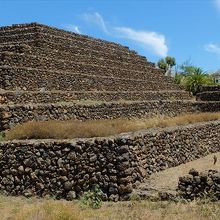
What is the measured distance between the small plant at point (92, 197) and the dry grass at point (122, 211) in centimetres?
22

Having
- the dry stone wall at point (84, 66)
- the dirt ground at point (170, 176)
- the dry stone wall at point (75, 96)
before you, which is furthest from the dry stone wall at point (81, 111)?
the dirt ground at point (170, 176)

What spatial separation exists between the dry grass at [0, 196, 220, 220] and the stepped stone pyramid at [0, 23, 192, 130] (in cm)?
593

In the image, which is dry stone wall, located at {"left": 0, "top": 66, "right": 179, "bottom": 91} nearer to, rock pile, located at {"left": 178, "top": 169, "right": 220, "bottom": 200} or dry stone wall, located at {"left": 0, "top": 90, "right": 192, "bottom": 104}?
dry stone wall, located at {"left": 0, "top": 90, "right": 192, "bottom": 104}

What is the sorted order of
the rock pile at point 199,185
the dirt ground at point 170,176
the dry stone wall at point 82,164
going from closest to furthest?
the rock pile at point 199,185 → the dirt ground at point 170,176 → the dry stone wall at point 82,164

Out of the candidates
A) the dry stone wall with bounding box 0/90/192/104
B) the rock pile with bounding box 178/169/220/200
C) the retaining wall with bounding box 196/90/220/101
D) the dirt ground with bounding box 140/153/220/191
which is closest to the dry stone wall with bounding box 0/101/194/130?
the dry stone wall with bounding box 0/90/192/104

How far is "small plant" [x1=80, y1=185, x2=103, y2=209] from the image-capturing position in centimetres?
1273

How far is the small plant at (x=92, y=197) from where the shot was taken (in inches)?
501

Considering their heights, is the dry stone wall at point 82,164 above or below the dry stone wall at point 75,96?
below

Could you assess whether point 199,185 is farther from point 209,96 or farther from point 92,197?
point 209,96

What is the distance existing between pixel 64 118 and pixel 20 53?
518 cm

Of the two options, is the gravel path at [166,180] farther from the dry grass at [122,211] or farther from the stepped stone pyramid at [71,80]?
the stepped stone pyramid at [71,80]

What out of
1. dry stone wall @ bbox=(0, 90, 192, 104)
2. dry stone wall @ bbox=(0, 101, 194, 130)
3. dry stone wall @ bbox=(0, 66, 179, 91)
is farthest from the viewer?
dry stone wall @ bbox=(0, 66, 179, 91)

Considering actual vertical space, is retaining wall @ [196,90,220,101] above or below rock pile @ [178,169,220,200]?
above

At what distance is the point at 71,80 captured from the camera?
81.0ft
